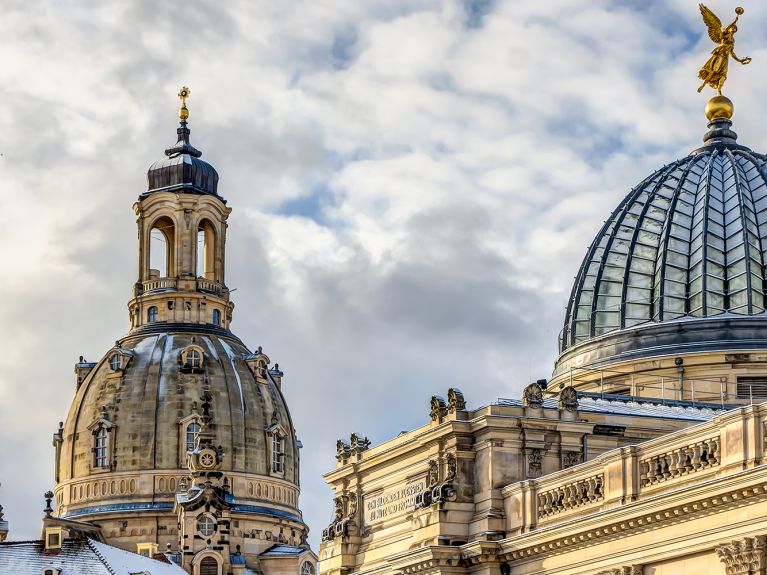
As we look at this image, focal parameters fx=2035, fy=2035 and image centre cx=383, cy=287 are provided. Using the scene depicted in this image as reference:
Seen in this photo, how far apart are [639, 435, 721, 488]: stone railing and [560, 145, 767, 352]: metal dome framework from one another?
22.2m

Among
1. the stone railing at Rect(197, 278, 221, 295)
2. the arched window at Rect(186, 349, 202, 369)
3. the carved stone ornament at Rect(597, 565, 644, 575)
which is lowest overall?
the carved stone ornament at Rect(597, 565, 644, 575)

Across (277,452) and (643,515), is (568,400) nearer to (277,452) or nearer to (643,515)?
(643,515)

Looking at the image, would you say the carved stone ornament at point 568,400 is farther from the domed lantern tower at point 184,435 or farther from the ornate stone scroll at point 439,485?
the domed lantern tower at point 184,435

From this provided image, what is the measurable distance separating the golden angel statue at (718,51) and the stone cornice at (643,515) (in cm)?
2719

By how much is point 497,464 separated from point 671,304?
16741 mm

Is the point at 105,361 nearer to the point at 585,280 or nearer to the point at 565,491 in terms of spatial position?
the point at 585,280

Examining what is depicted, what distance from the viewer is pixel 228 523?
137m

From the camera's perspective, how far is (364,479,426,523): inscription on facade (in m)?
68.4

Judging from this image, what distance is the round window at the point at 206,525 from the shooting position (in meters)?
136

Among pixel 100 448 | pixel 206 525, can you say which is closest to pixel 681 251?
pixel 206 525

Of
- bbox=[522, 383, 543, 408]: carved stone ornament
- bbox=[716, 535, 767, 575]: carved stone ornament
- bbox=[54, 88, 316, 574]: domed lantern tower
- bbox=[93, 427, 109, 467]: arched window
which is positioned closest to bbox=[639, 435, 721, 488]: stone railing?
bbox=[716, 535, 767, 575]: carved stone ornament

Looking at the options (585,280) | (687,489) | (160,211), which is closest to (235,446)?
(160,211)

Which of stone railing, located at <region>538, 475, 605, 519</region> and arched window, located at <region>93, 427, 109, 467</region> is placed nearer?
stone railing, located at <region>538, 475, 605, 519</region>

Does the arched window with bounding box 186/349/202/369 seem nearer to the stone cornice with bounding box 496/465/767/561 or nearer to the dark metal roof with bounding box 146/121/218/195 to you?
the dark metal roof with bounding box 146/121/218/195
